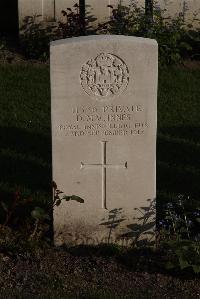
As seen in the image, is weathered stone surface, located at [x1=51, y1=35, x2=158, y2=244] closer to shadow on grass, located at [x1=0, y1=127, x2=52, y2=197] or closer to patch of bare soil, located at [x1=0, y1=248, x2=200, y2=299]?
patch of bare soil, located at [x1=0, y1=248, x2=200, y2=299]

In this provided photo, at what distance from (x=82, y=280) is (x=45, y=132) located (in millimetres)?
3365

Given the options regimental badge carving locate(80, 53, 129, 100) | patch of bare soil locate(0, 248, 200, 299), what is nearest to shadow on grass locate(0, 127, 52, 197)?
patch of bare soil locate(0, 248, 200, 299)

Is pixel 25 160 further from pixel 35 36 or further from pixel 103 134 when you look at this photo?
pixel 35 36

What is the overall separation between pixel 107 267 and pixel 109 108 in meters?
1.20

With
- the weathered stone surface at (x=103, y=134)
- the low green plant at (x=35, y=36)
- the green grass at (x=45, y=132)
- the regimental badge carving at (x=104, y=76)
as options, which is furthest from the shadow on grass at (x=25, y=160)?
the low green plant at (x=35, y=36)

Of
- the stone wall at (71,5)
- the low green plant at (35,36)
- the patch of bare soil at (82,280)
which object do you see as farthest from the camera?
the stone wall at (71,5)

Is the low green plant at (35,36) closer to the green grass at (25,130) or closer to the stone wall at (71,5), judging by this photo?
the stone wall at (71,5)

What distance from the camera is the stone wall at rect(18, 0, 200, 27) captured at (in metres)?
12.2

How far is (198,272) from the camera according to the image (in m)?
6.07

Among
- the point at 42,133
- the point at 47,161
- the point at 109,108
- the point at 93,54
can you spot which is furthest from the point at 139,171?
the point at 42,133

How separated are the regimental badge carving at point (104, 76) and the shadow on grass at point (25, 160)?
173cm

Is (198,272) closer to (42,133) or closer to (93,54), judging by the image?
(93,54)

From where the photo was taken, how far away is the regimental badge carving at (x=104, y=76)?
6180 mm

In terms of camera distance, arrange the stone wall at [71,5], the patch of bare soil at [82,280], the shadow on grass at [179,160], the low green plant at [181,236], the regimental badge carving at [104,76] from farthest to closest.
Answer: the stone wall at [71,5] < the shadow on grass at [179,160] < the regimental badge carving at [104,76] < the low green plant at [181,236] < the patch of bare soil at [82,280]
